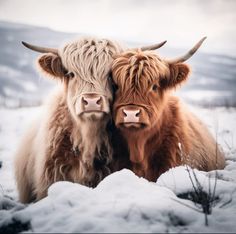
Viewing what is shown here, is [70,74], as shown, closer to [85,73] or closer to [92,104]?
[85,73]

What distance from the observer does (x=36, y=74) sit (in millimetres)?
7004

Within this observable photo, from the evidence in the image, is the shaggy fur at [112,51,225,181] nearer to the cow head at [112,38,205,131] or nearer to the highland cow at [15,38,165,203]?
the cow head at [112,38,205,131]

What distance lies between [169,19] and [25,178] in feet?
9.47

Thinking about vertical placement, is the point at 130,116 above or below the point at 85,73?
below

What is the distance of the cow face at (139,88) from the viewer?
3.60 metres

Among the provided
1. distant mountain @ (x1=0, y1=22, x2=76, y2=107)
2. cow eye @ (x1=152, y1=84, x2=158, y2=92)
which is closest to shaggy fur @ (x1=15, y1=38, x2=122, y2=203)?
cow eye @ (x1=152, y1=84, x2=158, y2=92)

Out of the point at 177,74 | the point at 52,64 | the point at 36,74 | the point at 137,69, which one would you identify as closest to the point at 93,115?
the point at 137,69

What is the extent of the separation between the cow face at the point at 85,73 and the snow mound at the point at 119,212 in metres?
0.87

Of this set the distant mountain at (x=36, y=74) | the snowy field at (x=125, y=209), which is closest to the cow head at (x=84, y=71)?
the snowy field at (x=125, y=209)

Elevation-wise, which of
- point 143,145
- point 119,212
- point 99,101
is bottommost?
point 119,212

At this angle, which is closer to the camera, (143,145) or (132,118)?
(132,118)

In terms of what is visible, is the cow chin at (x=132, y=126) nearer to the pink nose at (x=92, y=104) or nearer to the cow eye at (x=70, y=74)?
the pink nose at (x=92, y=104)

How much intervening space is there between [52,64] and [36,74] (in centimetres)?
310

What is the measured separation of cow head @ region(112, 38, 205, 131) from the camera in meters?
3.60
